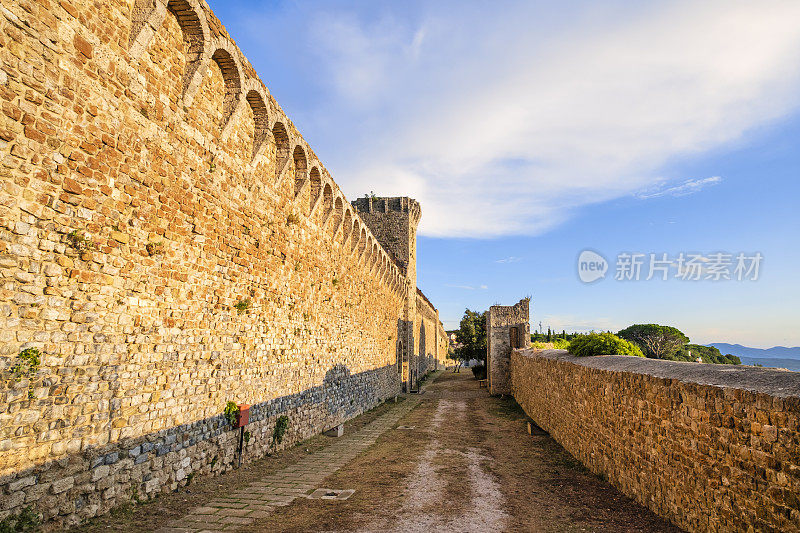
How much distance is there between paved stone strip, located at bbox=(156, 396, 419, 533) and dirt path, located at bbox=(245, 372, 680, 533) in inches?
11.1

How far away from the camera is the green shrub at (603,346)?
9531 millimetres

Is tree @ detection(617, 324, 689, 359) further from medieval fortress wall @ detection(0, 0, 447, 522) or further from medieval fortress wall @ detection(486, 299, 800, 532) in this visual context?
medieval fortress wall @ detection(0, 0, 447, 522)

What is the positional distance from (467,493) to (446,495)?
40 cm

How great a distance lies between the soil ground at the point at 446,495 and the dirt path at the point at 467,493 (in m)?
0.01

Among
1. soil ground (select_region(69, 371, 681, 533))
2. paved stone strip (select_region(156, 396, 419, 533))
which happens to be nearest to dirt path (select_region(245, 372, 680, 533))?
soil ground (select_region(69, 371, 681, 533))

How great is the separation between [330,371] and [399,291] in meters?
14.6

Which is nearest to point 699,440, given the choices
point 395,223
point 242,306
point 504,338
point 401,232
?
point 242,306

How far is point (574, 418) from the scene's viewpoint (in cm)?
961

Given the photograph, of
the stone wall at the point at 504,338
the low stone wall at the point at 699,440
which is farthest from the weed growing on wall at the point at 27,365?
the stone wall at the point at 504,338

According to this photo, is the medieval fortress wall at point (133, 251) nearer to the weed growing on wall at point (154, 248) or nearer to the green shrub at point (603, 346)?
the weed growing on wall at point (154, 248)

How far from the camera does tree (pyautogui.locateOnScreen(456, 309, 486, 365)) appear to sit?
118 ft

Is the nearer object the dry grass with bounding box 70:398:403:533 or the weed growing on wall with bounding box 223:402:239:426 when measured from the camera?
the dry grass with bounding box 70:398:403:533

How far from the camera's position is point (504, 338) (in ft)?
78.5

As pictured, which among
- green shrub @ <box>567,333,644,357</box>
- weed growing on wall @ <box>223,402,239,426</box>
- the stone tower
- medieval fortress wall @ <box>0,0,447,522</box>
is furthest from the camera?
the stone tower
